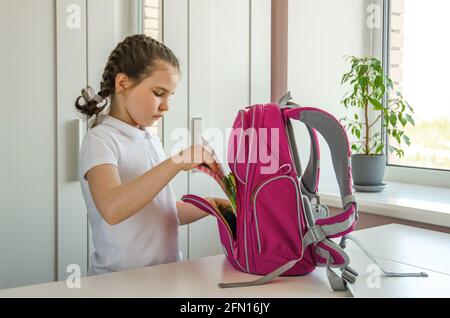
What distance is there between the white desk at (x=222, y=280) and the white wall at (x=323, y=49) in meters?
1.01

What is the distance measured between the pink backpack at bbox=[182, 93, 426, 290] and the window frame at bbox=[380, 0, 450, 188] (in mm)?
1139

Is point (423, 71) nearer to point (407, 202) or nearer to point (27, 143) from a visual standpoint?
point (407, 202)

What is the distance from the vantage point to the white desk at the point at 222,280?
90 cm

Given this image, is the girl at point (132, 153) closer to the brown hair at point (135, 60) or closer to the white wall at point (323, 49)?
the brown hair at point (135, 60)

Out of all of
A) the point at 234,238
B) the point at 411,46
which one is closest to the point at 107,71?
the point at 234,238

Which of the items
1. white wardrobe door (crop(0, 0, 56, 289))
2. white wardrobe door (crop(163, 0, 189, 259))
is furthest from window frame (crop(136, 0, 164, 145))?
white wardrobe door (crop(0, 0, 56, 289))

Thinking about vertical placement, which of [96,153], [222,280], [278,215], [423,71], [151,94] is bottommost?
[222,280]

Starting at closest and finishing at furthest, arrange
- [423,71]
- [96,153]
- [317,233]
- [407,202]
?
[317,233] < [96,153] < [407,202] < [423,71]

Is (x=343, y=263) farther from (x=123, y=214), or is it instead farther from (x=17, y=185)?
(x=17, y=185)

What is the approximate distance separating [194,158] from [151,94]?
24 centimetres

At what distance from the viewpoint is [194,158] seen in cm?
103

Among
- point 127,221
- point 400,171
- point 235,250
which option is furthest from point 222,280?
point 400,171

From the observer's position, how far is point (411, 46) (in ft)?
6.95

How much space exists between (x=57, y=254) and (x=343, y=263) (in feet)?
3.29
